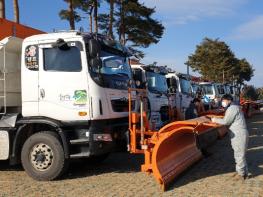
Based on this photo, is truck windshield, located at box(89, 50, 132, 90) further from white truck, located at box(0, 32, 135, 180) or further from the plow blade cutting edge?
the plow blade cutting edge

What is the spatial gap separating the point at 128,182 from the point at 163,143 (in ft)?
3.29

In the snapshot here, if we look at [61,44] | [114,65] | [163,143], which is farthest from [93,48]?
[163,143]

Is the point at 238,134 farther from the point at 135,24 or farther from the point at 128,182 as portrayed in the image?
the point at 135,24

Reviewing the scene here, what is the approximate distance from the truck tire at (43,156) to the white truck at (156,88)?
4478 millimetres

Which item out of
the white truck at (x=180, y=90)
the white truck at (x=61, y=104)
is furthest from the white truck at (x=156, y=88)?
the white truck at (x=61, y=104)

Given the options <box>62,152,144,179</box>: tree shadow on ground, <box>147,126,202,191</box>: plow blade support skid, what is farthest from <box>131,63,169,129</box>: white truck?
<box>147,126,202,191</box>: plow blade support skid

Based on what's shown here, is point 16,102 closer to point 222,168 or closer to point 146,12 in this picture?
point 222,168

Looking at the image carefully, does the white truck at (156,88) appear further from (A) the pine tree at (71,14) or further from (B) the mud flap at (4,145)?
(A) the pine tree at (71,14)

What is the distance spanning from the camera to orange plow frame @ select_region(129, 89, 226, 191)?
780 cm

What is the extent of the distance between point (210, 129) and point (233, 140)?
49cm

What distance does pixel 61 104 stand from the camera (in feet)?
27.9

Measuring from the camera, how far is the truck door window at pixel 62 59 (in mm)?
8461

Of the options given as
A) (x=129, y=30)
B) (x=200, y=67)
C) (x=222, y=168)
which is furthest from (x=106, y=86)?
(x=200, y=67)

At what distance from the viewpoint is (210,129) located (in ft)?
28.2
